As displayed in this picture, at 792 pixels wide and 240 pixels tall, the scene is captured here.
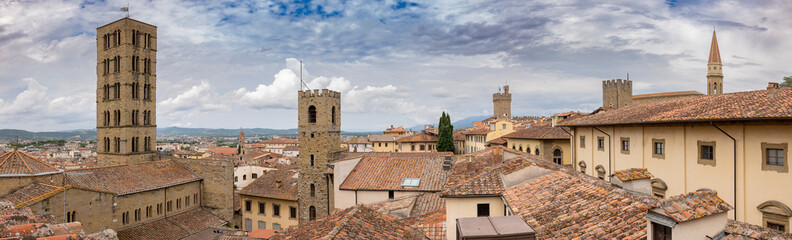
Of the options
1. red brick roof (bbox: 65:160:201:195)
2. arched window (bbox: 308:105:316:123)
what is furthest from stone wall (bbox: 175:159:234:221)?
arched window (bbox: 308:105:316:123)

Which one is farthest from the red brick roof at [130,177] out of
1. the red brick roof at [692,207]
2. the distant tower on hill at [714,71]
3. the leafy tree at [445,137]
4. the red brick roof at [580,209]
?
the distant tower on hill at [714,71]

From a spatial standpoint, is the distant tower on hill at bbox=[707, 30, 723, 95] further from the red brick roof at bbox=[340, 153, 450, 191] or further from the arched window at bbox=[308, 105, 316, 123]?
the arched window at bbox=[308, 105, 316, 123]

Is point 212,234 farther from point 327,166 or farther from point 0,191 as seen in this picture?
point 0,191

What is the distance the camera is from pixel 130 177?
32.1m

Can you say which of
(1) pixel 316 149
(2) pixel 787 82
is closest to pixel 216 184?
(1) pixel 316 149

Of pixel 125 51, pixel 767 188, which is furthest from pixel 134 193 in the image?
pixel 767 188

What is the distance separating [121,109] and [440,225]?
46258 millimetres

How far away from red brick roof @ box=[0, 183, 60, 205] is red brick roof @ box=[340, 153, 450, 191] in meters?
18.6

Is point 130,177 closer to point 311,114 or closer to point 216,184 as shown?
point 216,184

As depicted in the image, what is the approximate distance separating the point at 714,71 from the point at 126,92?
9828 centimetres

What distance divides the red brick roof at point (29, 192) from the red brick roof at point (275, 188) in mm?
15097

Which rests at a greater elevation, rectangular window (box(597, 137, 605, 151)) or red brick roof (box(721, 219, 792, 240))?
rectangular window (box(597, 137, 605, 151))

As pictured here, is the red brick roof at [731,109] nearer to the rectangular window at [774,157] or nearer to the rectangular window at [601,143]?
the rectangular window at [774,157]

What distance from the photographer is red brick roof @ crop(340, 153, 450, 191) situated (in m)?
29.5
